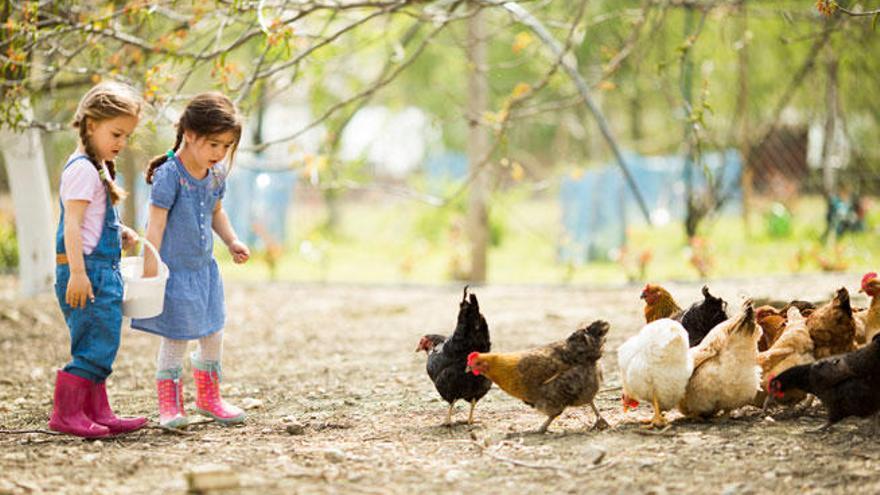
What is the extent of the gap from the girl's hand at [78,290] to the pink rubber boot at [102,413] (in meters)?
0.46

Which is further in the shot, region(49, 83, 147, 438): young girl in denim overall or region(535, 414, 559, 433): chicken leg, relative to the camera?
region(535, 414, 559, 433): chicken leg

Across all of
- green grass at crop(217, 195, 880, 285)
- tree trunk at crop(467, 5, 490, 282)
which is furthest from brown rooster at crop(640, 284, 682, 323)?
tree trunk at crop(467, 5, 490, 282)

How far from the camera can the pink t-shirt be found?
4211 millimetres

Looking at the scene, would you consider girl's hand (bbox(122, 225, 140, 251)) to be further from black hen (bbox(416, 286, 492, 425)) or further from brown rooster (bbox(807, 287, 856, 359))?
brown rooster (bbox(807, 287, 856, 359))

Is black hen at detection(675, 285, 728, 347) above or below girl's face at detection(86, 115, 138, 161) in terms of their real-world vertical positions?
below

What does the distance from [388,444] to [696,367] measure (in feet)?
4.59

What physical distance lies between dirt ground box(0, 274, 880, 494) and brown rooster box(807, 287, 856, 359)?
33 cm

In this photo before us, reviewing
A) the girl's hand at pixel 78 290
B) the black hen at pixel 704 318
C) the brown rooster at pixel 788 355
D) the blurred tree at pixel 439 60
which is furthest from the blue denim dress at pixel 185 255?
the brown rooster at pixel 788 355

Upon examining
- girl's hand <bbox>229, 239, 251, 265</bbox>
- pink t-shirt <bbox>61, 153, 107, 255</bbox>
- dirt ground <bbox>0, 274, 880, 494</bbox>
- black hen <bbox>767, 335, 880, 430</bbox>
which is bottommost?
dirt ground <bbox>0, 274, 880, 494</bbox>

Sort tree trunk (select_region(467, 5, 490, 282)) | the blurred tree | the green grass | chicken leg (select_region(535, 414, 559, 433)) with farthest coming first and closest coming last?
1. the green grass
2. tree trunk (select_region(467, 5, 490, 282))
3. the blurred tree
4. chicken leg (select_region(535, 414, 559, 433))

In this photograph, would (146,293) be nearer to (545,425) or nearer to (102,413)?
(102,413)

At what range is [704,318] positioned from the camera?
15.8 feet

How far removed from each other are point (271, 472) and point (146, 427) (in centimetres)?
126

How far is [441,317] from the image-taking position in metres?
9.09
